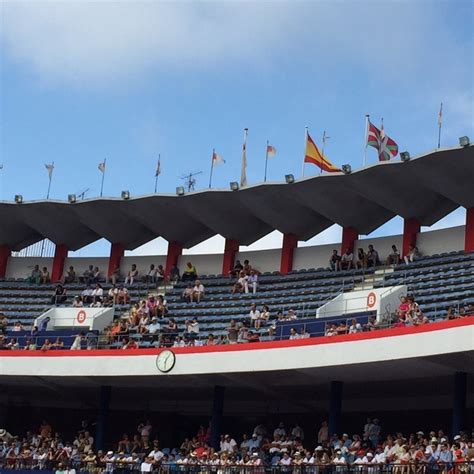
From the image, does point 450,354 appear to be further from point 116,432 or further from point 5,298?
point 5,298

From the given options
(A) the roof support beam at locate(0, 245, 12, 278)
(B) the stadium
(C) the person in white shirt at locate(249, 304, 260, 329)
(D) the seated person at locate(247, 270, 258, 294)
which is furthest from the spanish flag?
(A) the roof support beam at locate(0, 245, 12, 278)

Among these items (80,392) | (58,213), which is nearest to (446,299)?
(80,392)

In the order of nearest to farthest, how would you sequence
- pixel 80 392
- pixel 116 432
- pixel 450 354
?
1. pixel 450 354
2. pixel 80 392
3. pixel 116 432

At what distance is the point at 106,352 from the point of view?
3011cm

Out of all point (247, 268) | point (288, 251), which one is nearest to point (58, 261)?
point (247, 268)

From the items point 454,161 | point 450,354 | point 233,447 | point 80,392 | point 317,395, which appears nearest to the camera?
point 450,354

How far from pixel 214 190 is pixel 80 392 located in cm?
787

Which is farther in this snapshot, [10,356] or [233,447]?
[10,356]

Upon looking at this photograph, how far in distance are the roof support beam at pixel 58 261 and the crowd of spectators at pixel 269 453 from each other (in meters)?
8.60

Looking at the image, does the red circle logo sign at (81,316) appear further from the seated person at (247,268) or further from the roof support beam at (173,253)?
the seated person at (247,268)

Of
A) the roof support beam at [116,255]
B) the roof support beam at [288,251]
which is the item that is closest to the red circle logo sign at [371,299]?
the roof support beam at [288,251]

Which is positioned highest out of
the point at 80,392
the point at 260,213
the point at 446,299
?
the point at 260,213

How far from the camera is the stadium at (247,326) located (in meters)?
26.5

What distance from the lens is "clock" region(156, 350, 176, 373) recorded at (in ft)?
94.8
